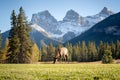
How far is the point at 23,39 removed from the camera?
7256 centimetres

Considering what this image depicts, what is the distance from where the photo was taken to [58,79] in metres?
12.0

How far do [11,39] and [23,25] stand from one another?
6484mm

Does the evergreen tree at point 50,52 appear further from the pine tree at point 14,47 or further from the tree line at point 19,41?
the pine tree at point 14,47

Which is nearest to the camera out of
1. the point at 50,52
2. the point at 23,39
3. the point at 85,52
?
the point at 23,39

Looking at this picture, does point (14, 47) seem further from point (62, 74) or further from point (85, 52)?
point (85, 52)

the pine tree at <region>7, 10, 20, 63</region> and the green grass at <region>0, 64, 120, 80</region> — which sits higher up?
the pine tree at <region>7, 10, 20, 63</region>

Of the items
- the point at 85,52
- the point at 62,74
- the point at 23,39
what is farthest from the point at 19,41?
the point at 85,52

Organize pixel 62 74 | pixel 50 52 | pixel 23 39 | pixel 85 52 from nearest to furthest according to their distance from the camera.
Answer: pixel 62 74
pixel 23 39
pixel 85 52
pixel 50 52

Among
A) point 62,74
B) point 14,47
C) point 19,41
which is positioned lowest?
point 62,74

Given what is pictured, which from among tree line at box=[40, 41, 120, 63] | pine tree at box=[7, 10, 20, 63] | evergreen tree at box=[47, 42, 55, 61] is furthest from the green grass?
evergreen tree at box=[47, 42, 55, 61]

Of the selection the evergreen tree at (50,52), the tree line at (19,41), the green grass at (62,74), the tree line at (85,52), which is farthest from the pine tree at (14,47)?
the evergreen tree at (50,52)

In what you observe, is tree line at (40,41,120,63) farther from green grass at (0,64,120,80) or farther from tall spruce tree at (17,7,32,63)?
green grass at (0,64,120,80)

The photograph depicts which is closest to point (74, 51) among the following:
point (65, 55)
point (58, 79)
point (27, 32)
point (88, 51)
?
point (88, 51)

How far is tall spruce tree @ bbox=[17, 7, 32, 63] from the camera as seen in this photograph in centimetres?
7062
